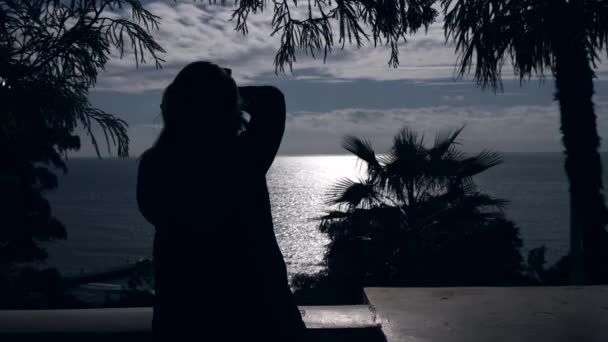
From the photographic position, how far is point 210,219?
4.44 ft

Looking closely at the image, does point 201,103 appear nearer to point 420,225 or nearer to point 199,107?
point 199,107

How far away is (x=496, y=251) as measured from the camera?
8.34 metres

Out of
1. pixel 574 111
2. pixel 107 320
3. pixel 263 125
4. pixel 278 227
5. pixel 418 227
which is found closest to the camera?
pixel 263 125

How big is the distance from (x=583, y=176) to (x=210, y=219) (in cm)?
649

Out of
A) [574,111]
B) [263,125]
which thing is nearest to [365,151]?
[574,111]

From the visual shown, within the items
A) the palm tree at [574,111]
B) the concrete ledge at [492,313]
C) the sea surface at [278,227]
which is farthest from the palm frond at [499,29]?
the sea surface at [278,227]

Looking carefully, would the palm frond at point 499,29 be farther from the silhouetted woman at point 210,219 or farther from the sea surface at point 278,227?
the sea surface at point 278,227

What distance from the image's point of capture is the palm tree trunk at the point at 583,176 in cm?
659

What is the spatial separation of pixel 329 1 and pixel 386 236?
5.18 m

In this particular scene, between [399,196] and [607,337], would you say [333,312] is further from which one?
[399,196]

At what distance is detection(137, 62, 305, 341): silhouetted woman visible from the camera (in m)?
1.36

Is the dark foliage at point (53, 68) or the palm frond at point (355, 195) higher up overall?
the dark foliage at point (53, 68)

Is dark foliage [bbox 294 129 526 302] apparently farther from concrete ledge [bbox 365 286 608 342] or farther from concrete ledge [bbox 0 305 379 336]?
concrete ledge [bbox 0 305 379 336]

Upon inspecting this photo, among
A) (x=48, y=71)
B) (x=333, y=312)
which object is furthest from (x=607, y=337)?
(x=48, y=71)
